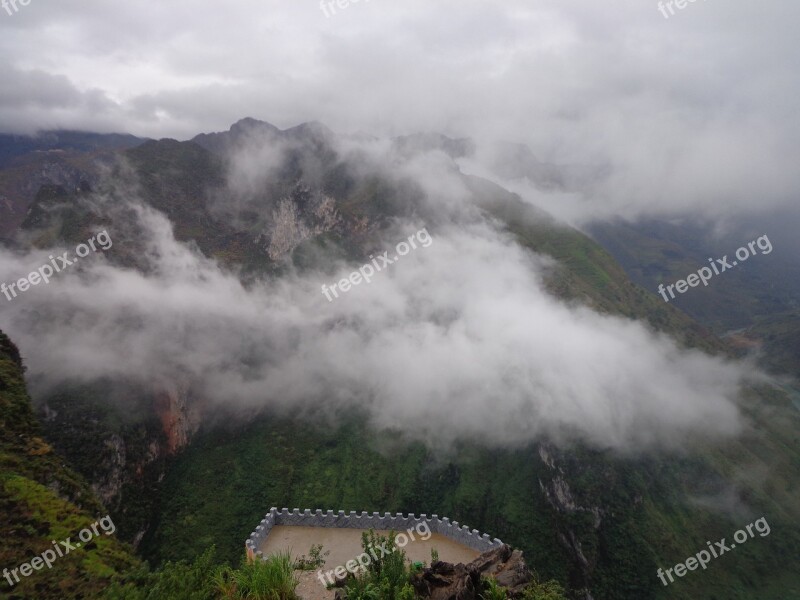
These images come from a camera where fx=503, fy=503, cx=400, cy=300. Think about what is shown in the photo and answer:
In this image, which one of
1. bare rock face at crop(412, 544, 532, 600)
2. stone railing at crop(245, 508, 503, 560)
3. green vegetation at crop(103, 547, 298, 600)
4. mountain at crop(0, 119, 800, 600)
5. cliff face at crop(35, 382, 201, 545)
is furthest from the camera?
mountain at crop(0, 119, 800, 600)

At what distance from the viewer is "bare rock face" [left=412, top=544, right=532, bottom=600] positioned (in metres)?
17.3

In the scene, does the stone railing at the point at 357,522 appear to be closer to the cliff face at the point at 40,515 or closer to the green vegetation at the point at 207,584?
the cliff face at the point at 40,515

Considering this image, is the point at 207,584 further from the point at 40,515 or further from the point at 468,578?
the point at 40,515

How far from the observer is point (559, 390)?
3622 inches

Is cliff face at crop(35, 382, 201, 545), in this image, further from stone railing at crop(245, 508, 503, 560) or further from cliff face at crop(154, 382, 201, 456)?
stone railing at crop(245, 508, 503, 560)

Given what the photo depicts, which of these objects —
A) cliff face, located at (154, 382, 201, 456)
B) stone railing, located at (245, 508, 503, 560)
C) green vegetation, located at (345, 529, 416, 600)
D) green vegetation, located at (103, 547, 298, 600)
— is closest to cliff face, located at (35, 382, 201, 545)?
cliff face, located at (154, 382, 201, 456)

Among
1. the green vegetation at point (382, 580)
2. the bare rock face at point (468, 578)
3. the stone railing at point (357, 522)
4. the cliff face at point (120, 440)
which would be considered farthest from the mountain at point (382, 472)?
the bare rock face at point (468, 578)

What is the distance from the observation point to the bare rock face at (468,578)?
17.3m

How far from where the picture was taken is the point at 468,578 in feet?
57.4

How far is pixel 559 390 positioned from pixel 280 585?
269ft

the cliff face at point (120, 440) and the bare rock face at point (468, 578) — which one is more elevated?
the cliff face at point (120, 440)

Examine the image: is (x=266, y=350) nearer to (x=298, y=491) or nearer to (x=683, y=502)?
(x=298, y=491)

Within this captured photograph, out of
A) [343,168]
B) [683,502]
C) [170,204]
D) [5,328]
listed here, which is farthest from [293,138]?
[683,502]

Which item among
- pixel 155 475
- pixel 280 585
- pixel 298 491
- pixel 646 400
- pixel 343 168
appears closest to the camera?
pixel 280 585
